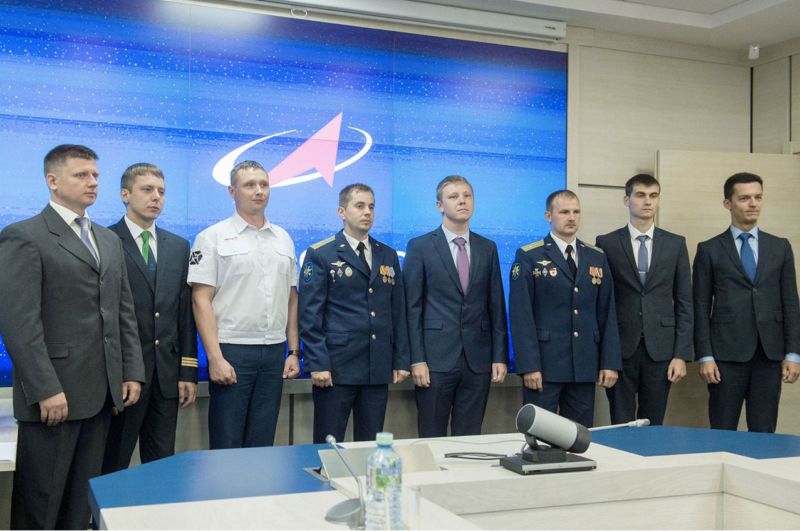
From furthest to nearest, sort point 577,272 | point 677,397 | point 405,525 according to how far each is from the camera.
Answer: point 677,397 < point 577,272 < point 405,525

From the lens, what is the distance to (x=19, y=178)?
14.1 ft

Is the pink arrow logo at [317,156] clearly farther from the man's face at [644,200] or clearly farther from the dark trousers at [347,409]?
the man's face at [644,200]

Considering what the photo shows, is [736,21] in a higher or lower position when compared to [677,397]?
higher

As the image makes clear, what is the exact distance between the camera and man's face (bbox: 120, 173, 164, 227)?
13.3ft

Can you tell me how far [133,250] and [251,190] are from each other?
638 millimetres

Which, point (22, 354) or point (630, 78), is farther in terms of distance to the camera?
point (630, 78)

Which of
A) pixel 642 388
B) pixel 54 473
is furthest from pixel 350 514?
pixel 642 388

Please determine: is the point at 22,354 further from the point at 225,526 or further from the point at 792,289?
the point at 792,289

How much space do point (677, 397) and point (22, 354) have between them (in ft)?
13.9

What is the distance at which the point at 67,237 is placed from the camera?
339cm

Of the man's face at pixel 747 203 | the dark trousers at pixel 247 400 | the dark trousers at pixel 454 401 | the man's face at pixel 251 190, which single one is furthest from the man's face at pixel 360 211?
the man's face at pixel 747 203

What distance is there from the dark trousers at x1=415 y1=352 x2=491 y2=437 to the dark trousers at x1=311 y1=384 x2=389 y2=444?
10.0 inches

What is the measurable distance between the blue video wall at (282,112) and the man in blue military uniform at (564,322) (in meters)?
0.61

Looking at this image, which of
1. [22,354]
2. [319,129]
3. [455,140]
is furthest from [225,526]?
[455,140]
